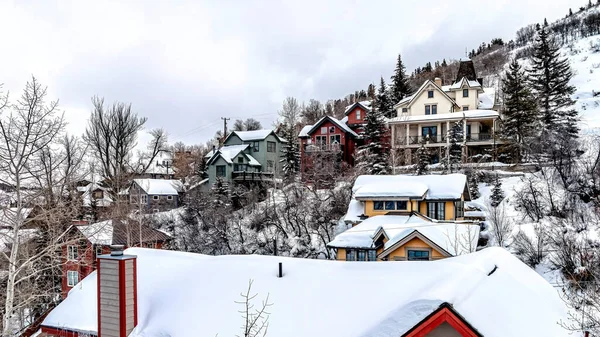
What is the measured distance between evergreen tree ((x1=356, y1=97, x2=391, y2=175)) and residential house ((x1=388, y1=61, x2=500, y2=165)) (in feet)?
5.60

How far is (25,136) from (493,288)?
14.9 meters

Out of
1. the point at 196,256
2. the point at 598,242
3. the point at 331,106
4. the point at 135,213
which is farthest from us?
the point at 331,106

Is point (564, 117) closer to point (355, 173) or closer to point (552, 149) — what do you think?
point (552, 149)

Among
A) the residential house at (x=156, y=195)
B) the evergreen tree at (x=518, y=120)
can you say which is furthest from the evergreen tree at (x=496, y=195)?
the residential house at (x=156, y=195)

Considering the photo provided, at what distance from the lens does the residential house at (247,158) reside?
41500 millimetres

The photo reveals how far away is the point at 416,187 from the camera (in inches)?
957

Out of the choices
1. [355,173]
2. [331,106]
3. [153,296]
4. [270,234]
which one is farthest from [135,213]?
[331,106]

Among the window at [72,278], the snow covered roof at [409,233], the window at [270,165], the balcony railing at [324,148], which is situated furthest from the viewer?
the window at [270,165]

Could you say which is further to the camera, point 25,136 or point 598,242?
point 598,242

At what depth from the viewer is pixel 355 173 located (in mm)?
33125

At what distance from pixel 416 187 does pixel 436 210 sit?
2003 mm

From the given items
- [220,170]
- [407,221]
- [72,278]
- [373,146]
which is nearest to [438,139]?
[373,146]

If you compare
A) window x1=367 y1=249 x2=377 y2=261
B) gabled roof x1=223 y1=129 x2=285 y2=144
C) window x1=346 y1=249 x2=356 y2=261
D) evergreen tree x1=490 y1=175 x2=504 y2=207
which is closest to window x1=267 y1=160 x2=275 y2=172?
gabled roof x1=223 y1=129 x2=285 y2=144

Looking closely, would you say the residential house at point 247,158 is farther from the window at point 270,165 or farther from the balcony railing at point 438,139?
the balcony railing at point 438,139
